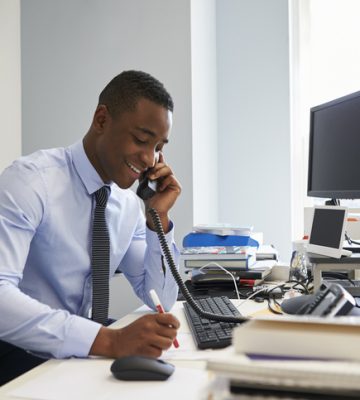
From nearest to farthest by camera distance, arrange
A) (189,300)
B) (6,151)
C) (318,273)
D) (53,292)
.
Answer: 1. (189,300)
2. (53,292)
3. (318,273)
4. (6,151)

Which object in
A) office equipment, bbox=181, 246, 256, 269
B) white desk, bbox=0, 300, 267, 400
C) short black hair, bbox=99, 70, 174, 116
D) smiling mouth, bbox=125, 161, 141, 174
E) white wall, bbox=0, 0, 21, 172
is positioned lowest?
white desk, bbox=0, 300, 267, 400

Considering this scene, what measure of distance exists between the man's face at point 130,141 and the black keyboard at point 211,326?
39 centimetres

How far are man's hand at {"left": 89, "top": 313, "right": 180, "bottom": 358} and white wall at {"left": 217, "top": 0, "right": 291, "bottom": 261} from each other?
2277mm

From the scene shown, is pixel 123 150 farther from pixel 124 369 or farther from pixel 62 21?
pixel 62 21

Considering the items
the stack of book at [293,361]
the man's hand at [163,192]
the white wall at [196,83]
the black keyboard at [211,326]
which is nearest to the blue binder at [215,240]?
the man's hand at [163,192]

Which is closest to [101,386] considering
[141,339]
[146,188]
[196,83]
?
[141,339]

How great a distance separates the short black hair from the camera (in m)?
1.36

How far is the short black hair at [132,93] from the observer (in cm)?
136

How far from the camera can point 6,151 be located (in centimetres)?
262

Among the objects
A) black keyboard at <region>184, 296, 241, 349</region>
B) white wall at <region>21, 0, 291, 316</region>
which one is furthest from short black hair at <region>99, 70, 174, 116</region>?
white wall at <region>21, 0, 291, 316</region>

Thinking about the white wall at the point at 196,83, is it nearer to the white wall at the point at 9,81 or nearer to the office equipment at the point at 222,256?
the white wall at the point at 9,81

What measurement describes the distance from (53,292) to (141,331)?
18.9 inches

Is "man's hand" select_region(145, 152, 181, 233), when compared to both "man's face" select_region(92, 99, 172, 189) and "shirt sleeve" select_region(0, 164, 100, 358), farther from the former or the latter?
"shirt sleeve" select_region(0, 164, 100, 358)

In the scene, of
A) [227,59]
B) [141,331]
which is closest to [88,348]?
[141,331]
